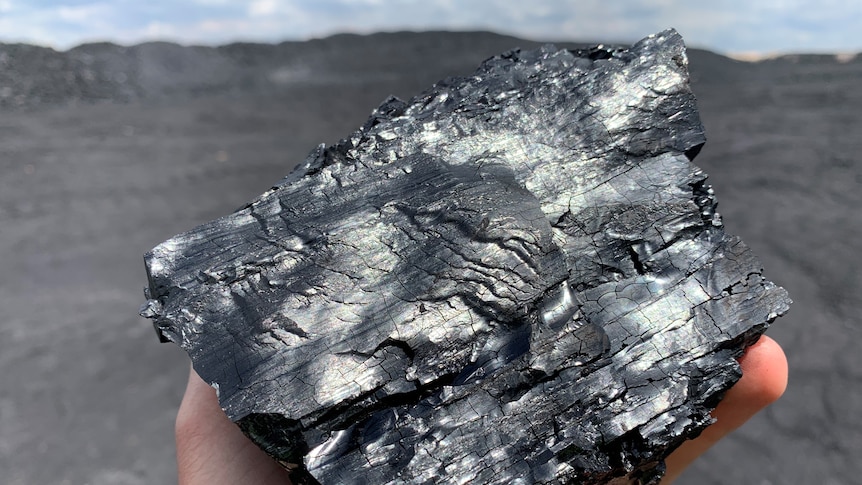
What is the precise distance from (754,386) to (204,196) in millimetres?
4931

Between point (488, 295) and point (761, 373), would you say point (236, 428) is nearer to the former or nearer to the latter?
point (488, 295)

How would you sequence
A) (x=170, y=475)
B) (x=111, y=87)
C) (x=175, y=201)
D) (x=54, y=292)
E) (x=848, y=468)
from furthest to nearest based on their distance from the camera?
1. (x=111, y=87)
2. (x=175, y=201)
3. (x=54, y=292)
4. (x=170, y=475)
5. (x=848, y=468)

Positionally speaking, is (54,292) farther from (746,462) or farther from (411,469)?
(746,462)

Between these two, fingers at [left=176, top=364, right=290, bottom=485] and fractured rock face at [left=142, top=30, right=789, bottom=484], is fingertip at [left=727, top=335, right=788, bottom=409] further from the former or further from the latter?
fingers at [left=176, top=364, right=290, bottom=485]

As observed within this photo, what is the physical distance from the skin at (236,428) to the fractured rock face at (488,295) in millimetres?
294

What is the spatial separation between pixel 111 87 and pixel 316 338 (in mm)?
7915

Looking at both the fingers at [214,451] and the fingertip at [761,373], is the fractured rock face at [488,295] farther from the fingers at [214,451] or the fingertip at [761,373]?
the fingers at [214,451]

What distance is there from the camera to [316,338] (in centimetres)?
127

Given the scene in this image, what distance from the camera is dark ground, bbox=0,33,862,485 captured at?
3.22 m

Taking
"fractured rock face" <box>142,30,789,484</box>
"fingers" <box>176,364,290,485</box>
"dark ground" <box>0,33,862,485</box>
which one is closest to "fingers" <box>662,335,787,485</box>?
"fractured rock face" <box>142,30,789,484</box>

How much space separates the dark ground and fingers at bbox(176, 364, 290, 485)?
6.04ft

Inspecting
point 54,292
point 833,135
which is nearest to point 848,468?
point 833,135

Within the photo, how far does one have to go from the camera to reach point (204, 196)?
5.37 m

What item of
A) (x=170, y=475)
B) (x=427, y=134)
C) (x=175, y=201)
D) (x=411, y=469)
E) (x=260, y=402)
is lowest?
(x=170, y=475)
